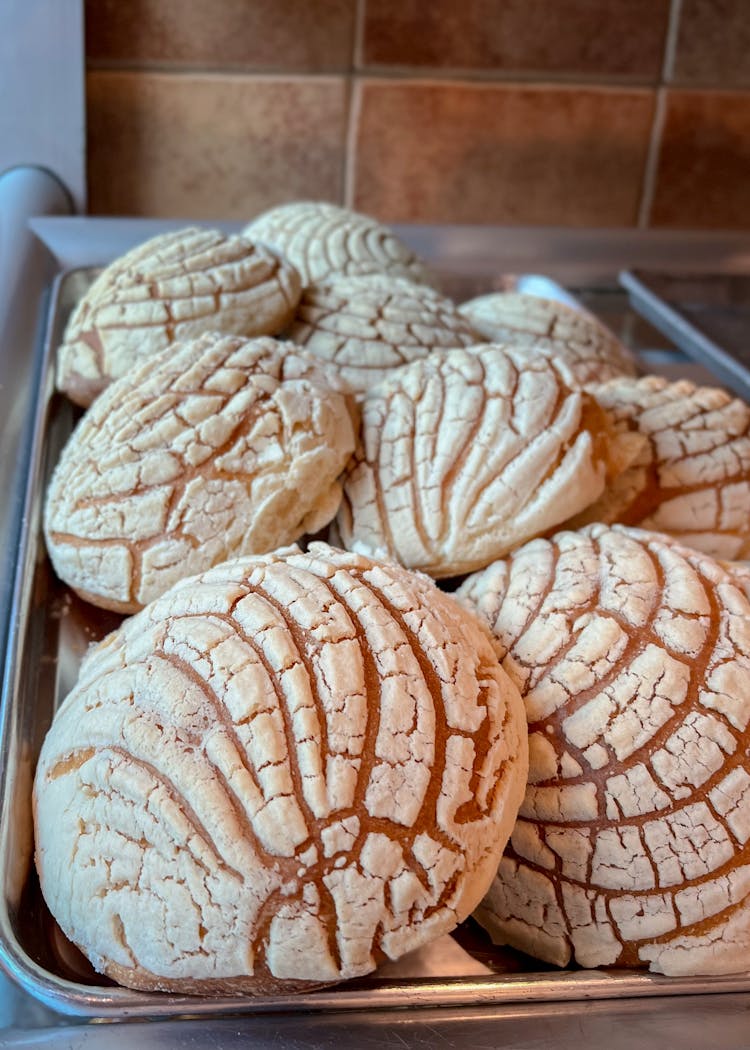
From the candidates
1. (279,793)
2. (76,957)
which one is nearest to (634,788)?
(279,793)

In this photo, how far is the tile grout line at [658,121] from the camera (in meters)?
1.74

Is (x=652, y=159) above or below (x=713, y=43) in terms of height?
below

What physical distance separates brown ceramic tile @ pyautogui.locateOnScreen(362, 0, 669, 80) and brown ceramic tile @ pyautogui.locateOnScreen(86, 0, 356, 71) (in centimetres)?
7

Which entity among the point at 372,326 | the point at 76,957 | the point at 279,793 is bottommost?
the point at 76,957

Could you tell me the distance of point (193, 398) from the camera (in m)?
0.79

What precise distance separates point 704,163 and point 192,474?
4.83 feet

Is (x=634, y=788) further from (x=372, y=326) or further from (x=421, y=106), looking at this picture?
(x=421, y=106)

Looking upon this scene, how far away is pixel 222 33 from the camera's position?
163 centimetres

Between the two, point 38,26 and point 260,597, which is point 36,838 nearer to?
point 260,597

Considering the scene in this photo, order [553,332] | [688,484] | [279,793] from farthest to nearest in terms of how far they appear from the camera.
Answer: [553,332] < [688,484] < [279,793]

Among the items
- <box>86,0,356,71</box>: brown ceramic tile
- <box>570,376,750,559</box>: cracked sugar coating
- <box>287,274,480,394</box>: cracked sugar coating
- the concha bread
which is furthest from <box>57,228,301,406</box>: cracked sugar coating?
<box>86,0,356,71</box>: brown ceramic tile

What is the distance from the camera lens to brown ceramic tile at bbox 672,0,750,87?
5.69ft

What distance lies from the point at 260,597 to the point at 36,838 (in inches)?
7.5

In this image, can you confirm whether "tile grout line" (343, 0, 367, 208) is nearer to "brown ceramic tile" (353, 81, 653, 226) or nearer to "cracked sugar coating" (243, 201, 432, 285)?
"brown ceramic tile" (353, 81, 653, 226)
